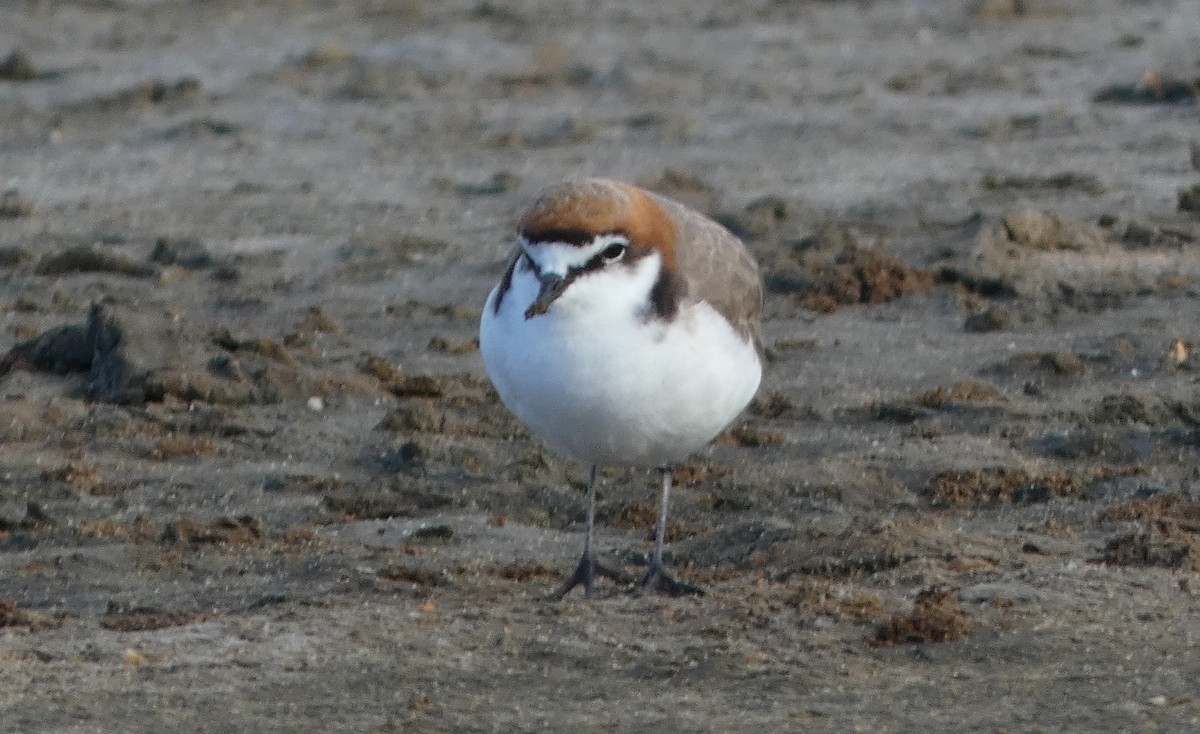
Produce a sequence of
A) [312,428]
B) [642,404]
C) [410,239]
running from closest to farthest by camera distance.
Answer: [642,404]
[312,428]
[410,239]

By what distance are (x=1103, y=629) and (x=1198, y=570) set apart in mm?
605

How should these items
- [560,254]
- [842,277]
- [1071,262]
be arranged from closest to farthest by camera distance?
[560,254], [842,277], [1071,262]

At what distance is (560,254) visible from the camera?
5.66 m

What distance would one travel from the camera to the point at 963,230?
1076cm

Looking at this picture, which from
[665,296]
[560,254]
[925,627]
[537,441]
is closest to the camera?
[925,627]

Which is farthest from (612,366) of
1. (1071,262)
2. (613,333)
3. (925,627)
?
(1071,262)

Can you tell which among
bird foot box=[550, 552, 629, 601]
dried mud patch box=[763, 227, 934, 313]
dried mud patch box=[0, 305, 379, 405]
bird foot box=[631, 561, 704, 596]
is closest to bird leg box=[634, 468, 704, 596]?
bird foot box=[631, 561, 704, 596]

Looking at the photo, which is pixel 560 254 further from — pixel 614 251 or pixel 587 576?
pixel 587 576

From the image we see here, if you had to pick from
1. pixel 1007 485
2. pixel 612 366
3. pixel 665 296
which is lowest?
pixel 1007 485

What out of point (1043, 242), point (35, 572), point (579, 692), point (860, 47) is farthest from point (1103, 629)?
point (860, 47)

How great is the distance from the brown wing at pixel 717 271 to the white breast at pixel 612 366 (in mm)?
89

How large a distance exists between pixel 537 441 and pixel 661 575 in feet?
5.87

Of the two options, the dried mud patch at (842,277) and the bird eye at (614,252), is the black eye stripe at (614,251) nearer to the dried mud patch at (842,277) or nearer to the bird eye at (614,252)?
the bird eye at (614,252)

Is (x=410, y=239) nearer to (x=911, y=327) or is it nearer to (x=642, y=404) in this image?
(x=911, y=327)
